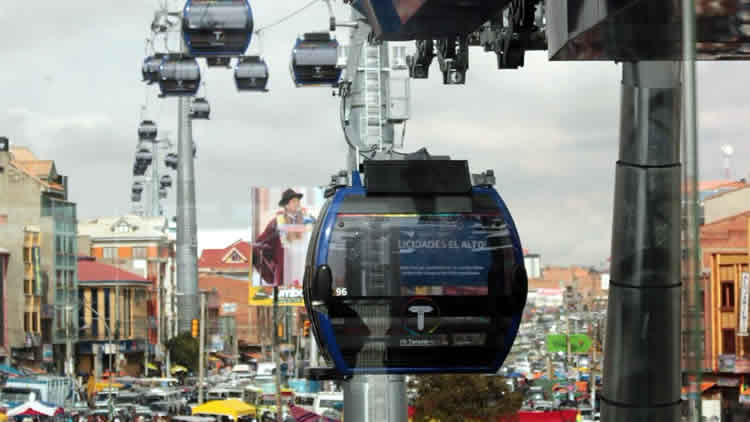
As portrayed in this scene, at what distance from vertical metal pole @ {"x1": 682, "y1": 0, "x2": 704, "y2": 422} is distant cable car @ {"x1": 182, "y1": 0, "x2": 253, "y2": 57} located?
2524 centimetres

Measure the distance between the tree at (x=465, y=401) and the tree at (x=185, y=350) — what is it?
55.8m

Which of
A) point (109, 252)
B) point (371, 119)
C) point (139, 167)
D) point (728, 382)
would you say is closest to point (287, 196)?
point (139, 167)

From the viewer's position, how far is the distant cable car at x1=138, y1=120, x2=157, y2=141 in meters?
102

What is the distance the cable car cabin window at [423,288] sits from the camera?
1303 centimetres

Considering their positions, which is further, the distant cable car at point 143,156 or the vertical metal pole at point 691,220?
the distant cable car at point 143,156

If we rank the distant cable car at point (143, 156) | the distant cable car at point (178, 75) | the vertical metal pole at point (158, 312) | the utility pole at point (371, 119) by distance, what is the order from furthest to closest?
1. the distant cable car at point (143, 156)
2. the vertical metal pole at point (158, 312)
3. the distant cable car at point (178, 75)
4. the utility pole at point (371, 119)

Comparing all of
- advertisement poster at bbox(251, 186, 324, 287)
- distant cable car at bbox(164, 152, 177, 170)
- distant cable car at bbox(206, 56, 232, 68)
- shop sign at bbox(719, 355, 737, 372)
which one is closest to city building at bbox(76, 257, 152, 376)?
distant cable car at bbox(164, 152, 177, 170)

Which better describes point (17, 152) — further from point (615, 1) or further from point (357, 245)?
point (615, 1)

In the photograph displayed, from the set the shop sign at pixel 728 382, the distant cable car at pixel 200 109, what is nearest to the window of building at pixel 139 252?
the distant cable car at pixel 200 109

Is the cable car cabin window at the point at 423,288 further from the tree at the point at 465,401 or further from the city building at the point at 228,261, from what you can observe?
the city building at the point at 228,261

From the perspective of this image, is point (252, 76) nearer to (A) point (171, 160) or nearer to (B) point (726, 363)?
(B) point (726, 363)

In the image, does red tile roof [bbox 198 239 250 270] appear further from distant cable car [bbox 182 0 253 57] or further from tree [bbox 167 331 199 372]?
distant cable car [bbox 182 0 253 57]

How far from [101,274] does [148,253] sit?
37645mm

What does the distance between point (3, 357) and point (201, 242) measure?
98263mm
